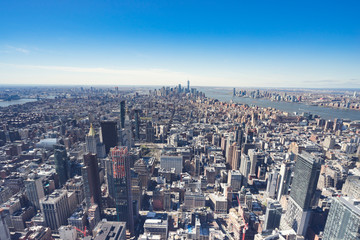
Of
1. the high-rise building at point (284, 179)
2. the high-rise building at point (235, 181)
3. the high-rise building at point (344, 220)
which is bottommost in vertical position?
the high-rise building at point (235, 181)

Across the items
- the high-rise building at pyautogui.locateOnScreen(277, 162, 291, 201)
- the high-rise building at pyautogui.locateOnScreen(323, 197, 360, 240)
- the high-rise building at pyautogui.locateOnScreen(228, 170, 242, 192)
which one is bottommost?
the high-rise building at pyautogui.locateOnScreen(228, 170, 242, 192)

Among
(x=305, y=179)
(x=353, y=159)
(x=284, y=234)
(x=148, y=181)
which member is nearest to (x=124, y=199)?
(x=148, y=181)

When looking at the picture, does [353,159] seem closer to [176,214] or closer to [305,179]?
[305,179]

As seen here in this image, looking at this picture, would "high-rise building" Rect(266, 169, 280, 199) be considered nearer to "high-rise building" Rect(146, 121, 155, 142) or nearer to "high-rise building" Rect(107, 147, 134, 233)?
"high-rise building" Rect(107, 147, 134, 233)

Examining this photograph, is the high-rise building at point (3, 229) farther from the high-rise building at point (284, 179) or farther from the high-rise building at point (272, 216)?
the high-rise building at point (284, 179)

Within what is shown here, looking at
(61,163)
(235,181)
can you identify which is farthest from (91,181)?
(235,181)

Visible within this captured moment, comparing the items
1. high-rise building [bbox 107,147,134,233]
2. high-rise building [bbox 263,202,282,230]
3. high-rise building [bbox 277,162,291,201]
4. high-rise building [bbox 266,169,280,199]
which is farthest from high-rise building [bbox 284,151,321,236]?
high-rise building [bbox 107,147,134,233]

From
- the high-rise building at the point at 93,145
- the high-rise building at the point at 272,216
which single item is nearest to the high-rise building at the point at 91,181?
the high-rise building at the point at 93,145
